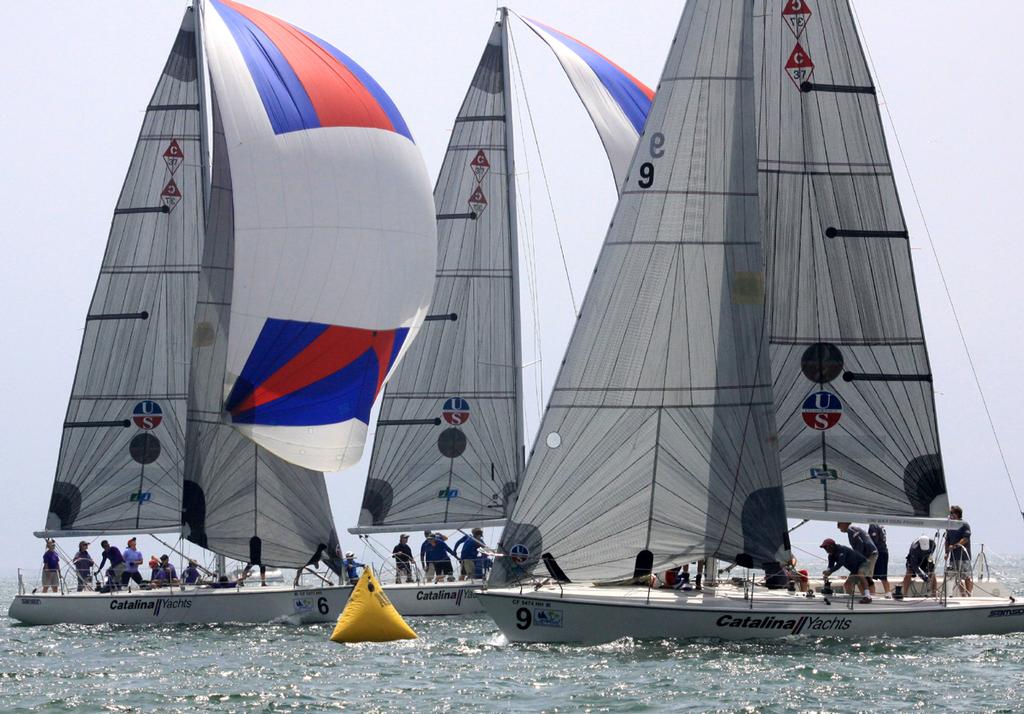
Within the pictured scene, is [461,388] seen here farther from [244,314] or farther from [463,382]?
[244,314]

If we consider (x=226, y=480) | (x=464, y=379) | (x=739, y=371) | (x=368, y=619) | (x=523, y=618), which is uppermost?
(x=464, y=379)

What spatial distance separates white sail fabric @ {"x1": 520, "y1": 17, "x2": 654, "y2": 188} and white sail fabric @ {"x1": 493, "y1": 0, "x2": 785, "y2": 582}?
29.3 ft

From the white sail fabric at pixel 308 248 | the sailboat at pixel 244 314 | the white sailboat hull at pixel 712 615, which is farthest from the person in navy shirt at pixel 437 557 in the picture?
the white sailboat hull at pixel 712 615

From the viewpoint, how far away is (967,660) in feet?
63.3

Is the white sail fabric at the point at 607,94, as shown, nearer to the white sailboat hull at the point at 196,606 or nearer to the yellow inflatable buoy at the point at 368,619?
the white sailboat hull at the point at 196,606

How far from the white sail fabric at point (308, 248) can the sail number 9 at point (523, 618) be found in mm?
6130

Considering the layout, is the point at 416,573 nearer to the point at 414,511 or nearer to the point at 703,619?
the point at 414,511

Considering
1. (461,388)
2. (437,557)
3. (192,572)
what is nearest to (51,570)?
(192,572)

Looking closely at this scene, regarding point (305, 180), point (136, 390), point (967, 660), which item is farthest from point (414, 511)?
point (967, 660)

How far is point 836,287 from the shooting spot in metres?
23.3

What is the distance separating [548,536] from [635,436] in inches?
63.9

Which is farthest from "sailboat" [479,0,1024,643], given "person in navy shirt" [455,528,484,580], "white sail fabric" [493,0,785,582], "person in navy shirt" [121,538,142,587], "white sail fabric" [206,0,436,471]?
"person in navy shirt" [121,538,142,587]

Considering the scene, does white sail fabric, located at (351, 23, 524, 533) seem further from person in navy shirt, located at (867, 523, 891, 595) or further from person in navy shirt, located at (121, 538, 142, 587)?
person in navy shirt, located at (867, 523, 891, 595)

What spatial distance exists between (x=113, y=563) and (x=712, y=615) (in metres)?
13.3
